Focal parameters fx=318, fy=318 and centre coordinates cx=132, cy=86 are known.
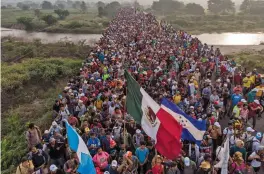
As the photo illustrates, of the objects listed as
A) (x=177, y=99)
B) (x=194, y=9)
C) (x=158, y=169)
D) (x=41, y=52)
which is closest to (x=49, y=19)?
(x=41, y=52)

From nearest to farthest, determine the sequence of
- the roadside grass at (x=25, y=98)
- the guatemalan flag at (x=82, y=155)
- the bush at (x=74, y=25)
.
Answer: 1. the guatemalan flag at (x=82, y=155)
2. the roadside grass at (x=25, y=98)
3. the bush at (x=74, y=25)

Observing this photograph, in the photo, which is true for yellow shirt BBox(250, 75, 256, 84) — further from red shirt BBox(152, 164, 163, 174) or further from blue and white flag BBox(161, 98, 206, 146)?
red shirt BBox(152, 164, 163, 174)

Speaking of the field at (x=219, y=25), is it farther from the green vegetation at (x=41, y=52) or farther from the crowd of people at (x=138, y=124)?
the crowd of people at (x=138, y=124)

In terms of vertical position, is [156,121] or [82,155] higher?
[156,121]

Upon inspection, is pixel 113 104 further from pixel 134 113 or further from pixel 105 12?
pixel 105 12

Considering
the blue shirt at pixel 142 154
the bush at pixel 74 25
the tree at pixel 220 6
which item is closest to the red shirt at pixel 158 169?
the blue shirt at pixel 142 154

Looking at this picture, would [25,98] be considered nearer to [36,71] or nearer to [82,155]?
[36,71]

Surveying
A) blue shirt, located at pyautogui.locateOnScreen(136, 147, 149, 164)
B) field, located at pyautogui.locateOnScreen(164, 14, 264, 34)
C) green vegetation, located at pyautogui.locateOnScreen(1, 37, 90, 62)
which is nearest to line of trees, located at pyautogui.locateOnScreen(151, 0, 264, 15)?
field, located at pyautogui.locateOnScreen(164, 14, 264, 34)
